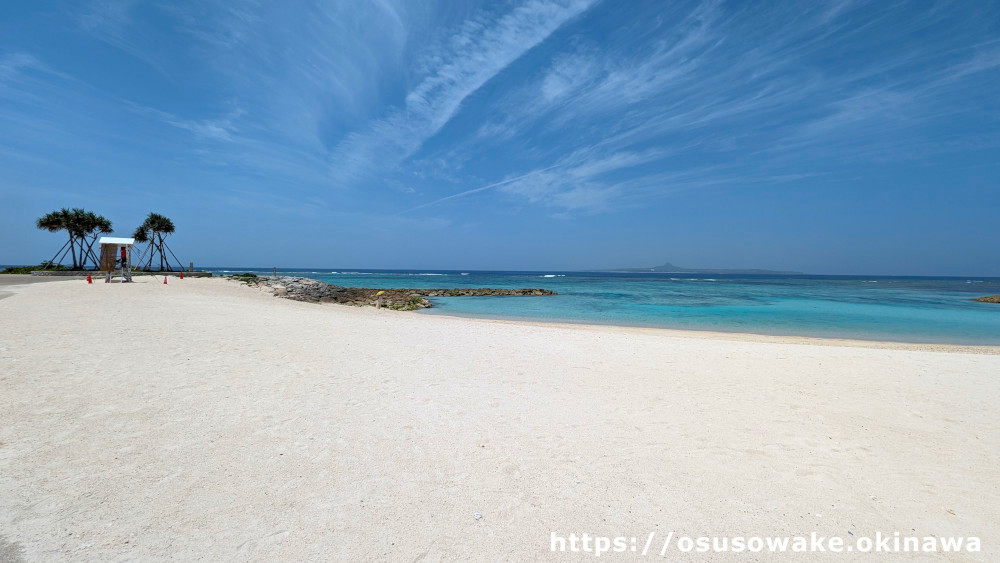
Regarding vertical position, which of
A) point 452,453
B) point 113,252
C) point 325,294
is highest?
point 113,252

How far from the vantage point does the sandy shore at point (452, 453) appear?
9.64ft

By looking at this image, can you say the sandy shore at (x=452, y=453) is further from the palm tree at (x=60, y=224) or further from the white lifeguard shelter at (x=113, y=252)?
the palm tree at (x=60, y=224)

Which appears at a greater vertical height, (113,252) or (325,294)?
(113,252)

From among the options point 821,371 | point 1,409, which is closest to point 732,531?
point 821,371

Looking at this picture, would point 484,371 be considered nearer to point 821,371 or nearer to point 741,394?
point 741,394

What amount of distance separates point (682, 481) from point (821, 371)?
6.52m

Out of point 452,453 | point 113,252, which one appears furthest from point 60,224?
point 452,453

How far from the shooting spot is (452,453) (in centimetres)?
417

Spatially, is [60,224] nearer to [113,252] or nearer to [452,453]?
[113,252]

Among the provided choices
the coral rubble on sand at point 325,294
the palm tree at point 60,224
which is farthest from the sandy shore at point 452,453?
the palm tree at point 60,224

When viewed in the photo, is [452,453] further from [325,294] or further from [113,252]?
[113,252]

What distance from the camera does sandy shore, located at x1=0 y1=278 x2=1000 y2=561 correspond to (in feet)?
9.64

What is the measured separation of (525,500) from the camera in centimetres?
338

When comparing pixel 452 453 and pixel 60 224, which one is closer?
pixel 452 453
